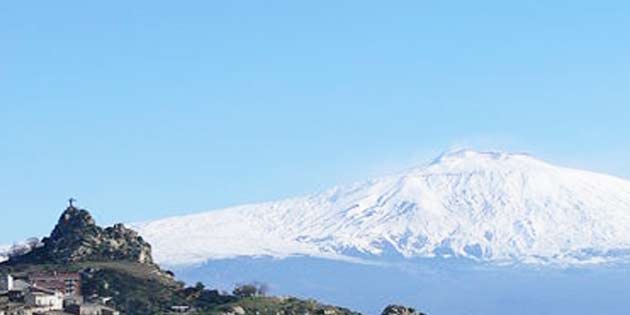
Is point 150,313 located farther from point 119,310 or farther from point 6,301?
point 6,301

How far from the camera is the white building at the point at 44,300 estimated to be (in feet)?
619

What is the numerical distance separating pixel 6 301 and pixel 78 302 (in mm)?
8772

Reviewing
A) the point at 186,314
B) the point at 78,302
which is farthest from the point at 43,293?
the point at 186,314

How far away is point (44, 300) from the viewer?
18950 cm

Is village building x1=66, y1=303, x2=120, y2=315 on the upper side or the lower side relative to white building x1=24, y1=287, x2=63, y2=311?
lower

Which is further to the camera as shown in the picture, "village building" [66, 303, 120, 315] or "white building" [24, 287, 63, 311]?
"white building" [24, 287, 63, 311]

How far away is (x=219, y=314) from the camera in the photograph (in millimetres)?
196500

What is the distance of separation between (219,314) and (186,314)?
14.0 ft

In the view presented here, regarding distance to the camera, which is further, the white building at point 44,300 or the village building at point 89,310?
the white building at point 44,300

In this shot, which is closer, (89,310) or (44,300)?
(89,310)

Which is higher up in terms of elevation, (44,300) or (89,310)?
(44,300)

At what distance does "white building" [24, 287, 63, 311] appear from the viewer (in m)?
189

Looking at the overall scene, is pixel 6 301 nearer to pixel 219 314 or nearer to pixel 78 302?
pixel 78 302

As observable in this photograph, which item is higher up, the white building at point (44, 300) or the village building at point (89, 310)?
the white building at point (44, 300)
